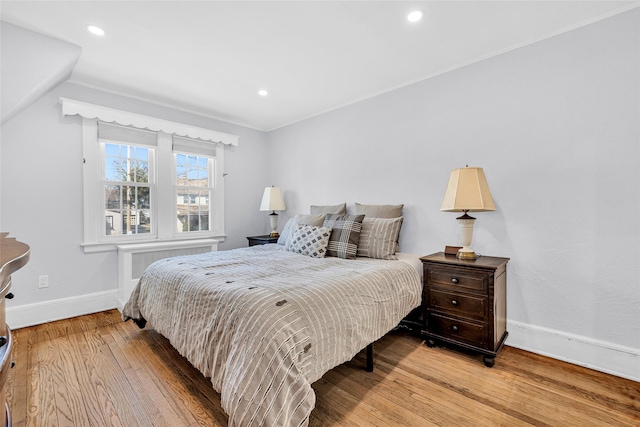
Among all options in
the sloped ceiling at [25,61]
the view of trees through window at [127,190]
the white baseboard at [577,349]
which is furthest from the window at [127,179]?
the white baseboard at [577,349]

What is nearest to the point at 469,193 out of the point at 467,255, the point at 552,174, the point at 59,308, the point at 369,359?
the point at 467,255

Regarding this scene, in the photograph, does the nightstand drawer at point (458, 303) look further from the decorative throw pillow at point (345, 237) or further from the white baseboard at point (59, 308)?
the white baseboard at point (59, 308)

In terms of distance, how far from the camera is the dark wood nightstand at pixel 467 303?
2092 mm

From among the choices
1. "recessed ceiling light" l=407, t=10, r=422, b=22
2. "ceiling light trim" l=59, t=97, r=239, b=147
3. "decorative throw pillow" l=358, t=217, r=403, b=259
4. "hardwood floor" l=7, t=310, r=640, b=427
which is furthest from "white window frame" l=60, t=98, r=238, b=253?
"recessed ceiling light" l=407, t=10, r=422, b=22

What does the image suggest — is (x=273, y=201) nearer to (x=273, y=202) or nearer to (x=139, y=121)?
(x=273, y=202)

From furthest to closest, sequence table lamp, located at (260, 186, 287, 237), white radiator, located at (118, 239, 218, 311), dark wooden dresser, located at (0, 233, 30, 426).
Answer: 1. table lamp, located at (260, 186, 287, 237)
2. white radiator, located at (118, 239, 218, 311)
3. dark wooden dresser, located at (0, 233, 30, 426)

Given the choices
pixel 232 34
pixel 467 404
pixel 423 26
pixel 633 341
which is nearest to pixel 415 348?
pixel 467 404

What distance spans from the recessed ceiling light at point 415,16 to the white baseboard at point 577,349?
8.23 ft

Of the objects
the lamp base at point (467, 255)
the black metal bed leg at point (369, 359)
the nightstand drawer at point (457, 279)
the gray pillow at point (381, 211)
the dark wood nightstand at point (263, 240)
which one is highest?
the gray pillow at point (381, 211)

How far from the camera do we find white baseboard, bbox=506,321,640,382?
193 cm

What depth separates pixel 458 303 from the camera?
223 cm

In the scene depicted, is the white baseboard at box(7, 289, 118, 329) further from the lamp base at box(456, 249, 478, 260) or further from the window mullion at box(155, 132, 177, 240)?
the lamp base at box(456, 249, 478, 260)

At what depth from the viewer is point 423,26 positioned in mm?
2129

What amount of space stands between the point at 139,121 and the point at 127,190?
2.71ft
